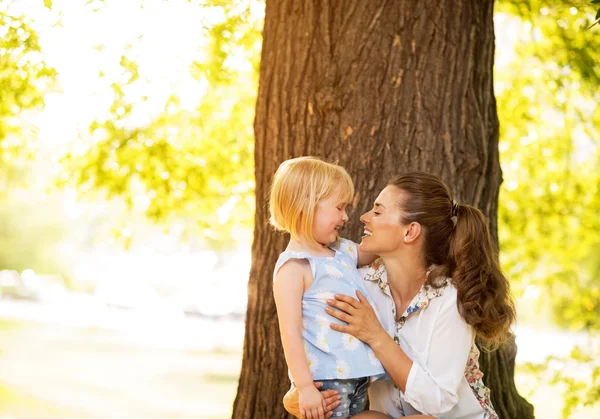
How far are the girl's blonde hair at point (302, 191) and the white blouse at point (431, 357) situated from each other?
18.0 inches

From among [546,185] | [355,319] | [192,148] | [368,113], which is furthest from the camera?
[546,185]

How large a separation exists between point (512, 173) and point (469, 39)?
4547mm

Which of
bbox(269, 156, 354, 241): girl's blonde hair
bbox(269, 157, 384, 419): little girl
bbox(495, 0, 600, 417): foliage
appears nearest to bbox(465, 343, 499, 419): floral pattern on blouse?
bbox(269, 157, 384, 419): little girl

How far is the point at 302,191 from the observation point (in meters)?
3.07

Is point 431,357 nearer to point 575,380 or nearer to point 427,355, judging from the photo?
point 427,355

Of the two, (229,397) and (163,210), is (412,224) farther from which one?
(229,397)

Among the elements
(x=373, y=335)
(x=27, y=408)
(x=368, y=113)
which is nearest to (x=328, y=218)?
(x=373, y=335)

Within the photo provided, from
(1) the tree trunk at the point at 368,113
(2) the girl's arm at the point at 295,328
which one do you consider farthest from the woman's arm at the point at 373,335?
(1) the tree trunk at the point at 368,113

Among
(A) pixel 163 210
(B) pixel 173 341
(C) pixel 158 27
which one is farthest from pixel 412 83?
(B) pixel 173 341

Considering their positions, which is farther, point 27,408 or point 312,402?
point 27,408

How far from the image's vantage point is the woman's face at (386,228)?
3242 millimetres

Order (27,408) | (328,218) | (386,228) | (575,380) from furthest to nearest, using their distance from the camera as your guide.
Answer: (27,408) < (575,380) < (386,228) < (328,218)

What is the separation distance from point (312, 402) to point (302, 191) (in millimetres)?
835

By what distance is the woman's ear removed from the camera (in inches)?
128
